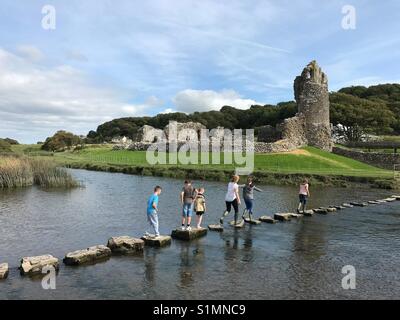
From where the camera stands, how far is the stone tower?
59000 mm

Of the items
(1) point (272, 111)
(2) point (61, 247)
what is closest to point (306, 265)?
(2) point (61, 247)

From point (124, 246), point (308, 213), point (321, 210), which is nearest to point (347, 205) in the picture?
point (321, 210)

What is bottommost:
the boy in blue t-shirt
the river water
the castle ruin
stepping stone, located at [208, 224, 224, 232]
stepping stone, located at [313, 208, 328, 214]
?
the river water

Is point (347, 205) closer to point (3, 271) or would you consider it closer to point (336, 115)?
point (3, 271)

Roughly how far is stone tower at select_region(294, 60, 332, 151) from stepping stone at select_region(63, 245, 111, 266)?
49.1 m

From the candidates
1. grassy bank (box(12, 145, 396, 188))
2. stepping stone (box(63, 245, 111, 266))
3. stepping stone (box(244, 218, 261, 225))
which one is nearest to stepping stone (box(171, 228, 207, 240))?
stepping stone (box(63, 245, 111, 266))

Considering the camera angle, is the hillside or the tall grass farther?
the hillside

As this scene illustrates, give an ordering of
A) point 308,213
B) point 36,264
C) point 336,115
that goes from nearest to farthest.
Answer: point 36,264 → point 308,213 → point 336,115

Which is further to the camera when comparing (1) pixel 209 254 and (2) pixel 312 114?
(2) pixel 312 114

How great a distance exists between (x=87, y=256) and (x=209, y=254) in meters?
4.03

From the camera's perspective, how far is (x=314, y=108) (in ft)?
195

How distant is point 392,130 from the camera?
274 ft

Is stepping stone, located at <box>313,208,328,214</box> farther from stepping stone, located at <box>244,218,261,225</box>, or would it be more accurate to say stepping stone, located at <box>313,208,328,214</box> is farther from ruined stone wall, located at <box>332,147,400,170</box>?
ruined stone wall, located at <box>332,147,400,170</box>
